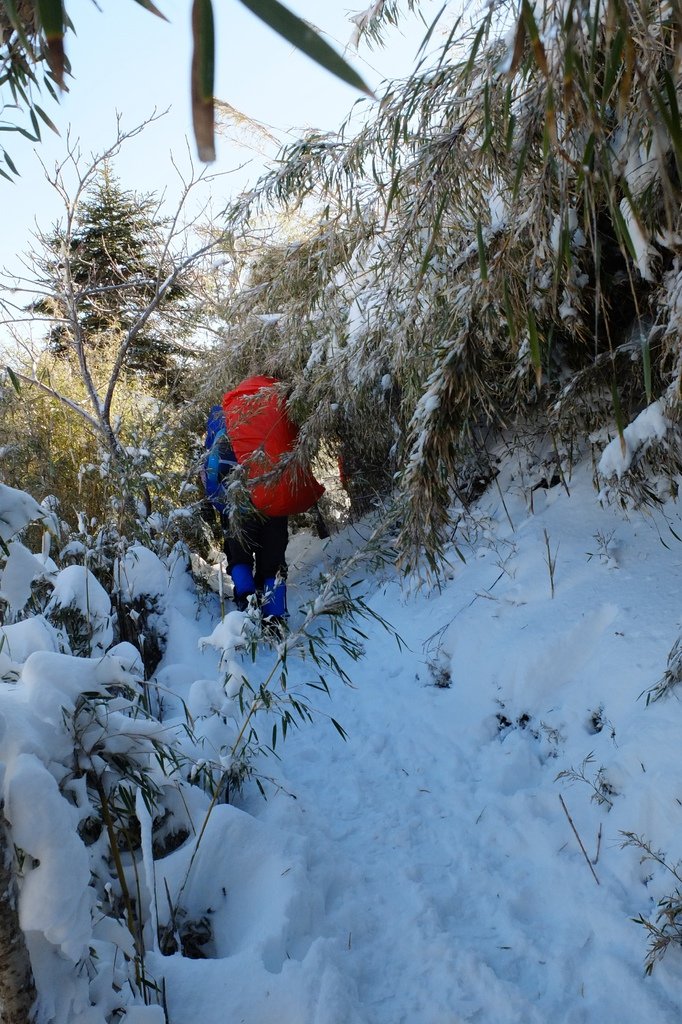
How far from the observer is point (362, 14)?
267 cm

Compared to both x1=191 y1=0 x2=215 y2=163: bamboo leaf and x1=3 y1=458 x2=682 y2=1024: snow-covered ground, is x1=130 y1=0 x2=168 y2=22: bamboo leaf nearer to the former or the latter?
x1=191 y1=0 x2=215 y2=163: bamboo leaf

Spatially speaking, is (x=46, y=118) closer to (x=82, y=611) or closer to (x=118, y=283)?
(x=82, y=611)

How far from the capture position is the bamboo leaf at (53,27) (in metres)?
0.48

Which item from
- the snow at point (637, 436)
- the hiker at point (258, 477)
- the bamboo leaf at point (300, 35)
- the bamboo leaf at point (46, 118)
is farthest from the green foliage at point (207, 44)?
the hiker at point (258, 477)

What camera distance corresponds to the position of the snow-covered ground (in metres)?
1.73

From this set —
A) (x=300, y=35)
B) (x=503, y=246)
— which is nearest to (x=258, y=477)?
(x=503, y=246)

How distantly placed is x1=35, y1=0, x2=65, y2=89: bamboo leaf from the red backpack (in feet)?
13.0

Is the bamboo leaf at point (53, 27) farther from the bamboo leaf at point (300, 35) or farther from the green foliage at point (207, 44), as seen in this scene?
the bamboo leaf at point (300, 35)

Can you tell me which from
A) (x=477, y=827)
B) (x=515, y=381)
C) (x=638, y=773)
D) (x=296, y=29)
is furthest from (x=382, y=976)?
(x=515, y=381)

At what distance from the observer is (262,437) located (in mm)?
4609

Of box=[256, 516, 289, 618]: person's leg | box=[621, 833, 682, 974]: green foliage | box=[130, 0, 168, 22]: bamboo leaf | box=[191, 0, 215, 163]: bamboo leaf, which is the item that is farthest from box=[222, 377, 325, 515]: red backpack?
box=[191, 0, 215, 163]: bamboo leaf

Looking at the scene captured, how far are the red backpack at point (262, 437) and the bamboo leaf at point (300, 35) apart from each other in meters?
4.05

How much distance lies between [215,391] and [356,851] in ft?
13.0

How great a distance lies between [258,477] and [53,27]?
4.01 m
